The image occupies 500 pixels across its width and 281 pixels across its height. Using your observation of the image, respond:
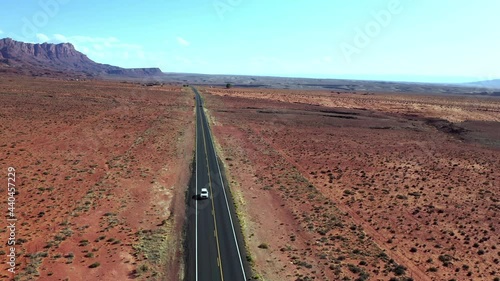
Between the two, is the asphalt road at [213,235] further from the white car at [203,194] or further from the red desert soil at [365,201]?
the red desert soil at [365,201]

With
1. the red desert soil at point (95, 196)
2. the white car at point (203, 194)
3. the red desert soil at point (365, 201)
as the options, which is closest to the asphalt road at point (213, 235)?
the white car at point (203, 194)

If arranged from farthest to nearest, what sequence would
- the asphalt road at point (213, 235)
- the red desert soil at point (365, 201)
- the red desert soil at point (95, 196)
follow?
the red desert soil at point (365, 201)
the red desert soil at point (95, 196)
the asphalt road at point (213, 235)

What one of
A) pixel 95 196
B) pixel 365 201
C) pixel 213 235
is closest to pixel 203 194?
pixel 213 235

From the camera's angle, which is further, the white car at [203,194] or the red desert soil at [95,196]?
the white car at [203,194]

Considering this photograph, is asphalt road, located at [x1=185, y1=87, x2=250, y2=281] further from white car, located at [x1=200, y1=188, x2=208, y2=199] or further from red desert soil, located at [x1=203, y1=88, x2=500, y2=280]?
red desert soil, located at [x1=203, y1=88, x2=500, y2=280]

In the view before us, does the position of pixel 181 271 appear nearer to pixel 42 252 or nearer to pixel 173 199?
pixel 42 252

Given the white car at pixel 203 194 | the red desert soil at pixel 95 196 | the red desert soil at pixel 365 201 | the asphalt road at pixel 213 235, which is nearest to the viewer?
the asphalt road at pixel 213 235

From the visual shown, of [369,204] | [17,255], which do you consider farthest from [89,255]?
[369,204]

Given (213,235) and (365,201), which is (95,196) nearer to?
(213,235)
